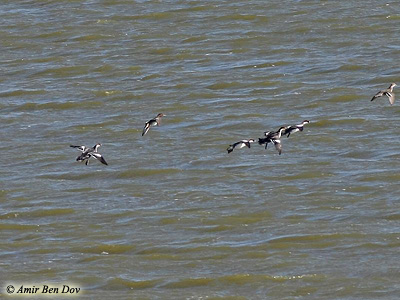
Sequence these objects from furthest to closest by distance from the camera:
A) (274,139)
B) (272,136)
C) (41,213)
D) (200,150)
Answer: (200,150) < (272,136) < (274,139) < (41,213)

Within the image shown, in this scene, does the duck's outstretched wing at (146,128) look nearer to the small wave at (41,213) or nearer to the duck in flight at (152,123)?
the duck in flight at (152,123)

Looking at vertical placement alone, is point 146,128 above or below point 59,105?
above

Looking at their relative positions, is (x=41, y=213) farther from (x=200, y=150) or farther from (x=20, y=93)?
(x=20, y=93)

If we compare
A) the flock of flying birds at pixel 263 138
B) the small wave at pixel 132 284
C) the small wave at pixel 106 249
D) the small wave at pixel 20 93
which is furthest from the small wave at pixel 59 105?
the small wave at pixel 132 284

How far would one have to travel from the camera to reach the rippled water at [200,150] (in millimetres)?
15438

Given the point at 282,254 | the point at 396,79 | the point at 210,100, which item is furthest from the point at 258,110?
the point at 282,254

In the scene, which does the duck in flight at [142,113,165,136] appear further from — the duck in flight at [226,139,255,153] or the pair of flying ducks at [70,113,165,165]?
the duck in flight at [226,139,255,153]

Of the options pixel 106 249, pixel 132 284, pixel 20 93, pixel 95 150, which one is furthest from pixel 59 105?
pixel 132 284

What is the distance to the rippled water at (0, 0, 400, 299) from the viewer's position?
608 inches

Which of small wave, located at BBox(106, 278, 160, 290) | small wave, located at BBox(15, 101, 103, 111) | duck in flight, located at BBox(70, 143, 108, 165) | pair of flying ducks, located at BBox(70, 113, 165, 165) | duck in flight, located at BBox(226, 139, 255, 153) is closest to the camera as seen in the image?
small wave, located at BBox(106, 278, 160, 290)

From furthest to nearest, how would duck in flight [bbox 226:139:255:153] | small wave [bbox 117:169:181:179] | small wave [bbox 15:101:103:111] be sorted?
small wave [bbox 15:101:103:111] → small wave [bbox 117:169:181:179] → duck in flight [bbox 226:139:255:153]

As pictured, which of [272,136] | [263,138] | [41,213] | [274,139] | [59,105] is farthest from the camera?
[59,105]

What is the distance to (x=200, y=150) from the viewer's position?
64.5 feet

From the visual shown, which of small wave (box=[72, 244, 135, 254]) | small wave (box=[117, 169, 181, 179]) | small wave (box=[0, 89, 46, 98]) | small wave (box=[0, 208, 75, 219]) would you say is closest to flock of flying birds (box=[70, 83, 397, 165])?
small wave (box=[117, 169, 181, 179])
